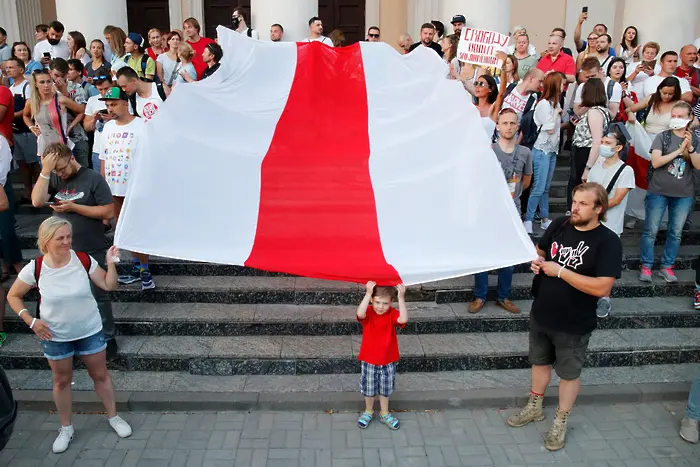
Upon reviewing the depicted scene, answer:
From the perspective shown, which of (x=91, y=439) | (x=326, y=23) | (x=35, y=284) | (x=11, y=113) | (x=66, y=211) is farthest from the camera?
(x=326, y=23)

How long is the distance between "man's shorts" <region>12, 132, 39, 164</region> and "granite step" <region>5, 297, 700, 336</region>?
7.71 ft

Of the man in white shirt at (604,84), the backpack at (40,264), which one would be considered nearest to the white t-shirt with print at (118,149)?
the backpack at (40,264)

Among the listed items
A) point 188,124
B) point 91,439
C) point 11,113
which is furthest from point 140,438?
point 11,113

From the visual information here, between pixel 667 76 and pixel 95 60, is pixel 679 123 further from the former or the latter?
pixel 95 60

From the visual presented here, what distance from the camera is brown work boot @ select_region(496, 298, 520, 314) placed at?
5.95 meters

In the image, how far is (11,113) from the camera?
22.2 feet

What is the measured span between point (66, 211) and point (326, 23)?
9737 mm

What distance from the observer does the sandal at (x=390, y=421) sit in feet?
15.5

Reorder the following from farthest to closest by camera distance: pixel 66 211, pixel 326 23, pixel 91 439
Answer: pixel 326 23, pixel 66 211, pixel 91 439

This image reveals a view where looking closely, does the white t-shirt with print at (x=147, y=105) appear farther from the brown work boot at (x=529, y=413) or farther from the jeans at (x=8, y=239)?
the brown work boot at (x=529, y=413)

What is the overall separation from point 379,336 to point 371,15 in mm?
10149

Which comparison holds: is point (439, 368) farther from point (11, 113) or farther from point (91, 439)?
point (11, 113)

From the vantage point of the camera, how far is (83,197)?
16.3 ft

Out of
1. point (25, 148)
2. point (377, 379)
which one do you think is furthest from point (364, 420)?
point (25, 148)
